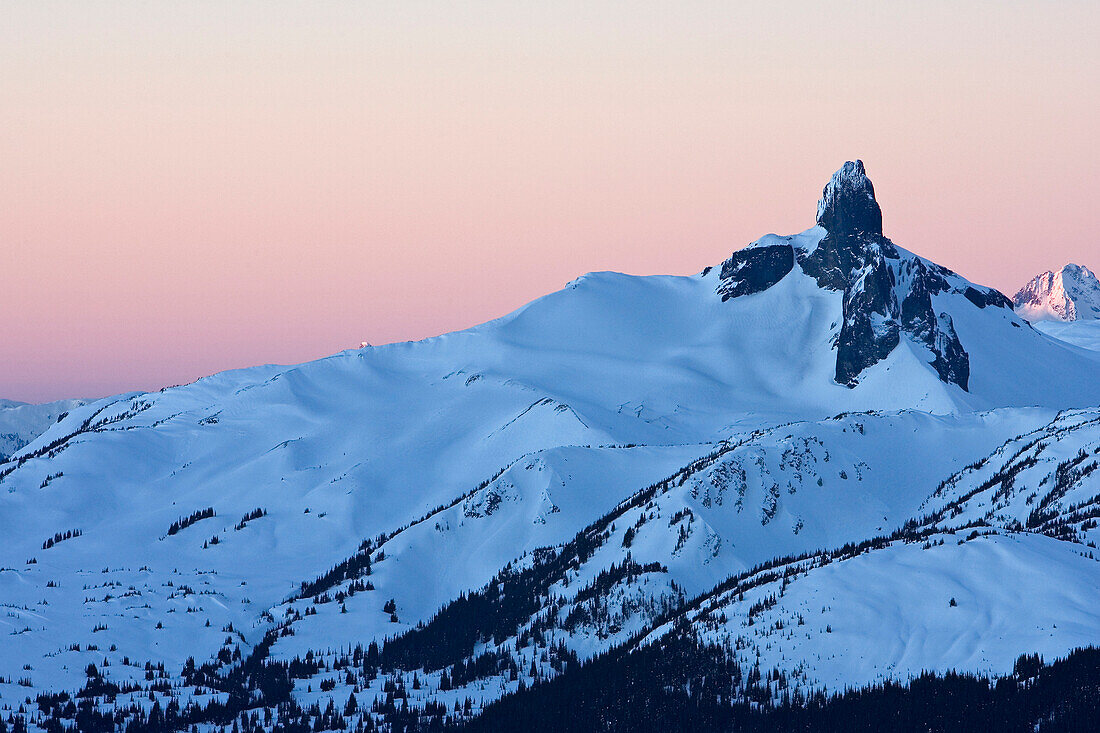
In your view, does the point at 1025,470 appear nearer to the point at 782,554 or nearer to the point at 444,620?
the point at 782,554

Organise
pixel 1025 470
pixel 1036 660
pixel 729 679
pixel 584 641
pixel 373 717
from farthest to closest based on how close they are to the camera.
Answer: pixel 1025 470, pixel 584 641, pixel 373 717, pixel 729 679, pixel 1036 660

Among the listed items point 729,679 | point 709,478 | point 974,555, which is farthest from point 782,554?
point 729,679

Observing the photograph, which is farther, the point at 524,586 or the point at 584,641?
the point at 524,586

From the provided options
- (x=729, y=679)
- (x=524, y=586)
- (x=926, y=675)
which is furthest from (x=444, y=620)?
(x=926, y=675)

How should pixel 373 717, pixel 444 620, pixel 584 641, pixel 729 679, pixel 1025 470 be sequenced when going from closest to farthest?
pixel 729 679, pixel 373 717, pixel 584 641, pixel 444 620, pixel 1025 470

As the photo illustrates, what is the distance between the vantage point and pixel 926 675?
120m

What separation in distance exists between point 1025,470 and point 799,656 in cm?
7548

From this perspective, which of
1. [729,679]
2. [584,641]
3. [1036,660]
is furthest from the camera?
[584,641]

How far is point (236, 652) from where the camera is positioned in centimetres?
17000

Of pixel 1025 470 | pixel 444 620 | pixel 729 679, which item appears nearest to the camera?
pixel 729 679

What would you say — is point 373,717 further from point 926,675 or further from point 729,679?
point 926,675

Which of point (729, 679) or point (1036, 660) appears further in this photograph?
point (729, 679)

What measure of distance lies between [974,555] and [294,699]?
7163cm

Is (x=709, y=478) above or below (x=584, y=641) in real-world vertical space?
above
